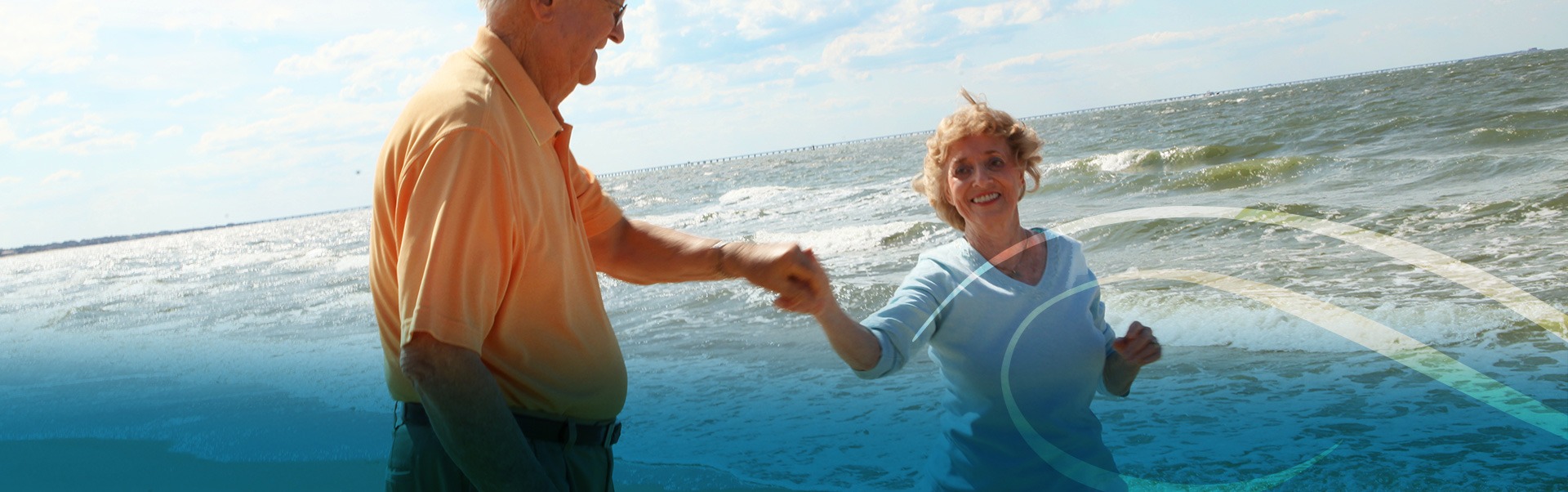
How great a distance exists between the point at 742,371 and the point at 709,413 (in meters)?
1.00

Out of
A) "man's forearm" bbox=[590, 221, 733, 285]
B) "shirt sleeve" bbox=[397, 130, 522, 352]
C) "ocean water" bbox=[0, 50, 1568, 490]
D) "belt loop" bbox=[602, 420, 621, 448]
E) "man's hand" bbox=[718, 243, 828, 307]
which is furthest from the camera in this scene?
"ocean water" bbox=[0, 50, 1568, 490]

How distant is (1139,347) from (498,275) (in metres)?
1.61

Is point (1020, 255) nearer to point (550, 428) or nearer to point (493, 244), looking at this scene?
point (550, 428)

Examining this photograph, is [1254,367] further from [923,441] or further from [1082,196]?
[1082,196]

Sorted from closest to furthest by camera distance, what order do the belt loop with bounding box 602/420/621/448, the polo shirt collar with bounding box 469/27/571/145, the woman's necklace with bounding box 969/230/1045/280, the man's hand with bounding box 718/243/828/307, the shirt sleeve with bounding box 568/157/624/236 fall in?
the polo shirt collar with bounding box 469/27/571/145, the belt loop with bounding box 602/420/621/448, the man's hand with bounding box 718/243/828/307, the shirt sleeve with bounding box 568/157/624/236, the woman's necklace with bounding box 969/230/1045/280

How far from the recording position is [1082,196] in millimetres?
17641

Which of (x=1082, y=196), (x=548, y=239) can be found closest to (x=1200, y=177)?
(x=1082, y=196)

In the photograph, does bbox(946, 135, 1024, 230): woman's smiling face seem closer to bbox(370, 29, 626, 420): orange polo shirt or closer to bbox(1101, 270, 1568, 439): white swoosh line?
bbox(1101, 270, 1568, 439): white swoosh line

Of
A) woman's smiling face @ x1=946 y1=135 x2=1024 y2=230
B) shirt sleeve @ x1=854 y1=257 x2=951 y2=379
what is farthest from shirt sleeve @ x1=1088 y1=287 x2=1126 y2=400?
shirt sleeve @ x1=854 y1=257 x2=951 y2=379

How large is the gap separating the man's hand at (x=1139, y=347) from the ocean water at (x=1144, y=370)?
6.06ft

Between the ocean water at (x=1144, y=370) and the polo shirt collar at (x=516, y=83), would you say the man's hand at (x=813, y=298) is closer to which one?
the polo shirt collar at (x=516, y=83)

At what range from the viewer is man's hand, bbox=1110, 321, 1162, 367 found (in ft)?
8.46
